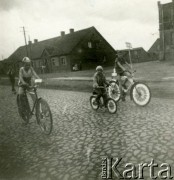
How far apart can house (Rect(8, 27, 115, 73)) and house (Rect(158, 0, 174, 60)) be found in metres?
11.7

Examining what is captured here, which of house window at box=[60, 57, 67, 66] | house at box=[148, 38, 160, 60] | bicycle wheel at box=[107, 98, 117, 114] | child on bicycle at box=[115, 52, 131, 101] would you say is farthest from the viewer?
house at box=[148, 38, 160, 60]

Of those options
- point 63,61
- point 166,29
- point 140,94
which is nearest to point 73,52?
point 63,61

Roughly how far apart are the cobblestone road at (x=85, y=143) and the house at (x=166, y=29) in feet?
113

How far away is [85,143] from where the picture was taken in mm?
5547

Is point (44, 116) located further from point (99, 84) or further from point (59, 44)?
point (59, 44)

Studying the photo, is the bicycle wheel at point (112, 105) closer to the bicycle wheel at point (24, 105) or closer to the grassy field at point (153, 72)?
the bicycle wheel at point (24, 105)

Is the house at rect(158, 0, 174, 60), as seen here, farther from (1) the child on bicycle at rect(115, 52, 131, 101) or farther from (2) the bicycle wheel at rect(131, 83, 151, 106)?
(2) the bicycle wheel at rect(131, 83, 151, 106)

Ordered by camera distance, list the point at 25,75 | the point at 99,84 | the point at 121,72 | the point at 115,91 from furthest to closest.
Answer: the point at 115,91, the point at 121,72, the point at 99,84, the point at 25,75

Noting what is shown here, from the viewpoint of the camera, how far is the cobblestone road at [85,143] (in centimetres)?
443

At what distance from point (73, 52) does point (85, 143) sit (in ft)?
136

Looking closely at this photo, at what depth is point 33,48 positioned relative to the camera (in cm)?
5912

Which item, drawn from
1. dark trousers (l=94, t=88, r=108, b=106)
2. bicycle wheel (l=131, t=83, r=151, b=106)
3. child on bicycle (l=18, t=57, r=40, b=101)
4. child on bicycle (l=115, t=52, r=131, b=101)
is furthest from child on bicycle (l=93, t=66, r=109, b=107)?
child on bicycle (l=18, t=57, r=40, b=101)

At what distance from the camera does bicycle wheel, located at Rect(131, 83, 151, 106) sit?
28.0 ft

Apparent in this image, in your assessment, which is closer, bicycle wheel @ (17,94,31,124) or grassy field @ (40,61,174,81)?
bicycle wheel @ (17,94,31,124)
